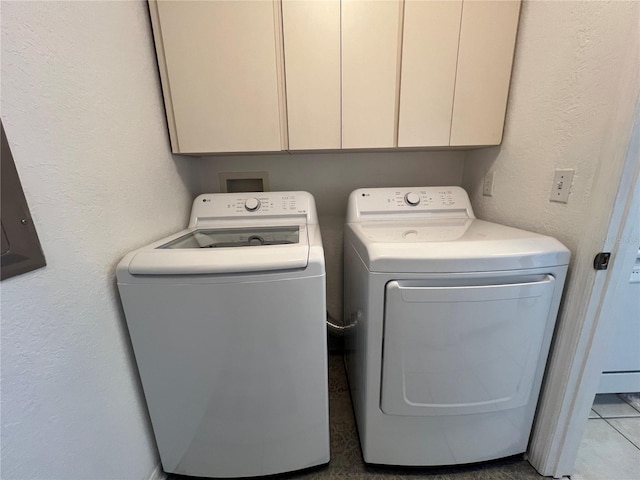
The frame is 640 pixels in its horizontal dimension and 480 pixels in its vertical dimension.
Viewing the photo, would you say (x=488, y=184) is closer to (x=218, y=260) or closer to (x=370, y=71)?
(x=370, y=71)

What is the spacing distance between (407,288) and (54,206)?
1.02 metres

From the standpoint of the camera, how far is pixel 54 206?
66 centimetres

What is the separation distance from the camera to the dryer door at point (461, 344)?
0.83m

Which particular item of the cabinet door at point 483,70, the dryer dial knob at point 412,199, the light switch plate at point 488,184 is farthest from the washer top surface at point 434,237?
the cabinet door at point 483,70

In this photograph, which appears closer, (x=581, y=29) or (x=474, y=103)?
(x=581, y=29)

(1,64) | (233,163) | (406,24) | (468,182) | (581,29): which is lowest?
(468,182)

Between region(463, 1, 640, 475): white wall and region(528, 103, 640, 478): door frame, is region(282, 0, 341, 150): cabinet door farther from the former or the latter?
region(528, 103, 640, 478): door frame

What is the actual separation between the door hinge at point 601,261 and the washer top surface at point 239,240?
0.87 meters

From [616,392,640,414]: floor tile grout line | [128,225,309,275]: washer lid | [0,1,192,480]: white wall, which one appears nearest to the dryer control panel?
[128,225,309,275]: washer lid

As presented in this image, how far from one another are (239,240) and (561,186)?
4.37 ft

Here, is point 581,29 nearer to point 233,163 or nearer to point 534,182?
point 534,182

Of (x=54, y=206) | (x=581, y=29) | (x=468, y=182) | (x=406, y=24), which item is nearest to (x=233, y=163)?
(x=54, y=206)

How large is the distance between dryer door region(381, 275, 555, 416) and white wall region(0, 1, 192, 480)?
92 centimetres

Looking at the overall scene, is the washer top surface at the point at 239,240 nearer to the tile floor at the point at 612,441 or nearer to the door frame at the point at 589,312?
the door frame at the point at 589,312
